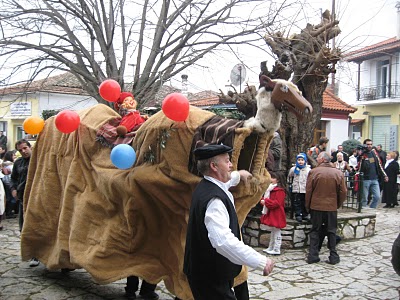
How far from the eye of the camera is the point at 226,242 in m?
2.97

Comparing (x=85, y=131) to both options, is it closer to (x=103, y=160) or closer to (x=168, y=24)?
(x=103, y=160)

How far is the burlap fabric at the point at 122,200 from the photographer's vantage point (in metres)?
4.23

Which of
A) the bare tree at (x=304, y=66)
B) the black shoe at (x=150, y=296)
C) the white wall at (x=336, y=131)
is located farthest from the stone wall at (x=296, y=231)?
the white wall at (x=336, y=131)

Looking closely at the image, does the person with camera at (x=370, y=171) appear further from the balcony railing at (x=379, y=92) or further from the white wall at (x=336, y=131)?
the balcony railing at (x=379, y=92)

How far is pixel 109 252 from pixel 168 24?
22.1 feet

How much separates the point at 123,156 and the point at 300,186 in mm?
4487

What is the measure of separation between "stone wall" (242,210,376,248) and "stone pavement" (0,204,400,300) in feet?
0.79

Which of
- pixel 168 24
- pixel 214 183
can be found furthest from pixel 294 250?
pixel 168 24

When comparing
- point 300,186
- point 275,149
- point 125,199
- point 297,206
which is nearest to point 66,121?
point 125,199

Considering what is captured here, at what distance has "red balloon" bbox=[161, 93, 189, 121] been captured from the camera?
4.08 metres

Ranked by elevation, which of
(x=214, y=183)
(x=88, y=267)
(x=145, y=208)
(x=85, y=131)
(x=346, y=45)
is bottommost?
(x=88, y=267)

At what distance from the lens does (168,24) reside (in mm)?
10180

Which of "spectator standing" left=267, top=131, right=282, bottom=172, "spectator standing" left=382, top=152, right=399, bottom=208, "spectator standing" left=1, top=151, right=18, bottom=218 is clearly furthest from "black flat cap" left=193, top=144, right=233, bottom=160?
"spectator standing" left=382, top=152, right=399, bottom=208

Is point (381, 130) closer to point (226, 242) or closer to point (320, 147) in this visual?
point (320, 147)
